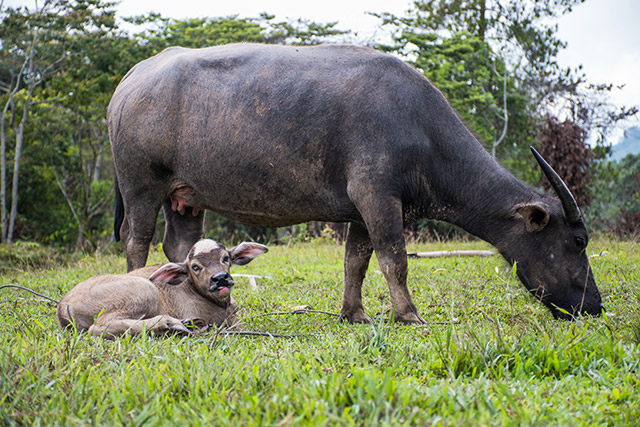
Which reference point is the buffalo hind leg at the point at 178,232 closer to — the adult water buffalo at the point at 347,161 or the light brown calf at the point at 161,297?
the adult water buffalo at the point at 347,161

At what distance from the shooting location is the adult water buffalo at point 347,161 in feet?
15.7

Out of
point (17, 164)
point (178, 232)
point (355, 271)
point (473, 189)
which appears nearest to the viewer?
point (473, 189)

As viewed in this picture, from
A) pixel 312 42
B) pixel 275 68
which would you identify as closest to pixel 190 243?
pixel 275 68

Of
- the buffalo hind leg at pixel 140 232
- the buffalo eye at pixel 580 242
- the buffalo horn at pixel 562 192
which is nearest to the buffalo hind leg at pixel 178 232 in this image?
the buffalo hind leg at pixel 140 232

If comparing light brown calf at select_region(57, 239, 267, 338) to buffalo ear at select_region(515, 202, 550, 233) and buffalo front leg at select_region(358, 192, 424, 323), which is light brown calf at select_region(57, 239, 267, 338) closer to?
buffalo front leg at select_region(358, 192, 424, 323)

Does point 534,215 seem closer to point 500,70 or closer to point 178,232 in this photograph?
point 178,232

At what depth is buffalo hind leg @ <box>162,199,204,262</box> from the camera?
605 centimetres

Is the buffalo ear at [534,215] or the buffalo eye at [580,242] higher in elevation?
the buffalo ear at [534,215]

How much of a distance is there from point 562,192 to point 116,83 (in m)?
18.3

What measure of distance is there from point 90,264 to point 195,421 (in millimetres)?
8255

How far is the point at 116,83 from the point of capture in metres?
20.4

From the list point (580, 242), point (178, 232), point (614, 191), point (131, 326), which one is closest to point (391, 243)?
point (580, 242)

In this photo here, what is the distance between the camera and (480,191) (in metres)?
5.04

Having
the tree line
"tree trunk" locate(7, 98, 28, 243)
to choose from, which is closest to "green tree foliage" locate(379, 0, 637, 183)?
the tree line
